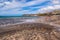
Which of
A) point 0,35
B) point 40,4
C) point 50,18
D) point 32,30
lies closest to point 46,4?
point 40,4

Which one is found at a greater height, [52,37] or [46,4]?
[46,4]

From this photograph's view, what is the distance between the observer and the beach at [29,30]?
2.35m

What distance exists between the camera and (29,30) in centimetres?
238

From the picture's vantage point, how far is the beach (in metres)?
2.35

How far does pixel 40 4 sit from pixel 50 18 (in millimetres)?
334

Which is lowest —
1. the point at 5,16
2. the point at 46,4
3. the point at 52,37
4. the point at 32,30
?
the point at 52,37

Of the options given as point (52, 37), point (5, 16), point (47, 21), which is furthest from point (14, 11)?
point (52, 37)

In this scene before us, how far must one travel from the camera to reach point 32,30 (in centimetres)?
238

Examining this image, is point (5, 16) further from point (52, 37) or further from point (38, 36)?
point (52, 37)

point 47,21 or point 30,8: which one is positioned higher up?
point 30,8

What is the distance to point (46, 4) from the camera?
242 cm

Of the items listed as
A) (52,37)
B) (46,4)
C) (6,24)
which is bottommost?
(52,37)

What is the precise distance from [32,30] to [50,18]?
42 centimetres

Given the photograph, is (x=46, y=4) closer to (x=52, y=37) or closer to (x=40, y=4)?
(x=40, y=4)
